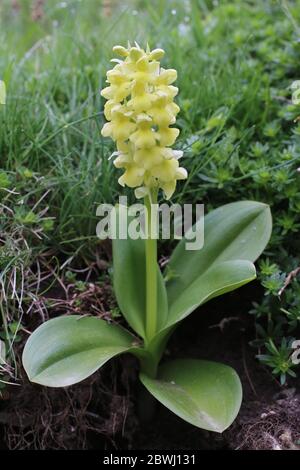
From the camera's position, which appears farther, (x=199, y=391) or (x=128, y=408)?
(x=128, y=408)

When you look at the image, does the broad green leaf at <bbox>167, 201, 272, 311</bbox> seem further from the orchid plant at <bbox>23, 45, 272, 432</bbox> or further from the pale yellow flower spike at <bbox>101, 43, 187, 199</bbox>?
the pale yellow flower spike at <bbox>101, 43, 187, 199</bbox>

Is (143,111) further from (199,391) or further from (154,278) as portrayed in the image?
(199,391)

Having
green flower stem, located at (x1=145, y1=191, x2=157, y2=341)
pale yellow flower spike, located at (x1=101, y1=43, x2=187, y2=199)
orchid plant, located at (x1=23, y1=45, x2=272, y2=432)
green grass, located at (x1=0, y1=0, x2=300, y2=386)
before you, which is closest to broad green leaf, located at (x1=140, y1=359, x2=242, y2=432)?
orchid plant, located at (x1=23, y1=45, x2=272, y2=432)

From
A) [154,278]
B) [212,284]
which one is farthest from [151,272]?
[212,284]

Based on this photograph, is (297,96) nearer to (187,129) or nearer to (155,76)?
(187,129)
